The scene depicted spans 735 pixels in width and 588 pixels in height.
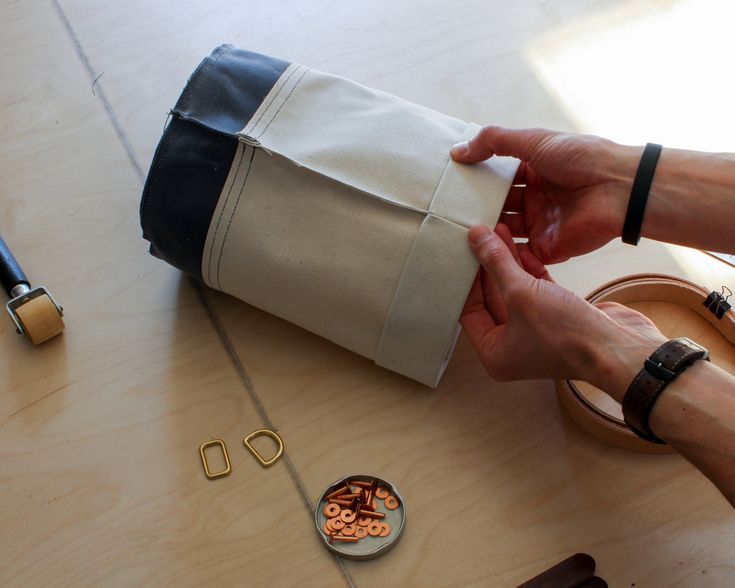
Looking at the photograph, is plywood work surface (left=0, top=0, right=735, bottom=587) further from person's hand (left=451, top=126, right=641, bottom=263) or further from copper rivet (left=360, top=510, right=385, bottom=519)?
person's hand (left=451, top=126, right=641, bottom=263)

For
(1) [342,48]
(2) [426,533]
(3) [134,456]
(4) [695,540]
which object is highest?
(1) [342,48]

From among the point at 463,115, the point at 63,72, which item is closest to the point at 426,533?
the point at 463,115

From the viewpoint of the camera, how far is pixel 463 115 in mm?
1687

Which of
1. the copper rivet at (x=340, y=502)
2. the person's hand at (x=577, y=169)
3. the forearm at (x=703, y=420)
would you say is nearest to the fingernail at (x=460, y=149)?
the person's hand at (x=577, y=169)

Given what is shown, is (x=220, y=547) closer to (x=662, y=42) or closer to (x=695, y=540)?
(x=695, y=540)

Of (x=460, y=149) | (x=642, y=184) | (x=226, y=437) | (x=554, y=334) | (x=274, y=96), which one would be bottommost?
(x=226, y=437)

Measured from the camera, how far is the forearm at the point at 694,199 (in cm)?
121

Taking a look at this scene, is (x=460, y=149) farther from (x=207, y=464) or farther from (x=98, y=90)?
(x=98, y=90)

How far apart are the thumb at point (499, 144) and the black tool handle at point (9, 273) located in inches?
31.2

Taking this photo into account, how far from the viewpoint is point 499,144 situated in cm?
125

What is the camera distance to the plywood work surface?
3.94 ft

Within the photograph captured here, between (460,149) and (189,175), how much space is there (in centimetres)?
43

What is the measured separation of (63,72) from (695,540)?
1.55 metres

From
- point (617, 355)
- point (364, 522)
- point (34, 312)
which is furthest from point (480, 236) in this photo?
point (34, 312)
